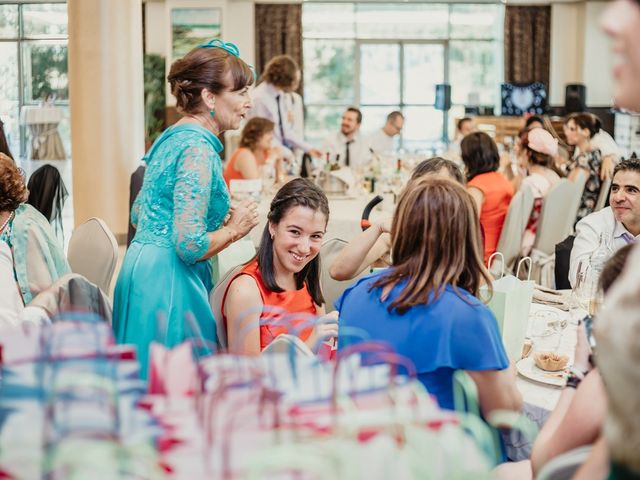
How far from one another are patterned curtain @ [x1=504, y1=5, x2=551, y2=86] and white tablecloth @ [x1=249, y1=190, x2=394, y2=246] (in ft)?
33.2

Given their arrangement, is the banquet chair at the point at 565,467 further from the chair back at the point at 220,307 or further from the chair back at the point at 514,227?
the chair back at the point at 514,227

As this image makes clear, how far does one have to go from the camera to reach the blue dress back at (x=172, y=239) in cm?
278

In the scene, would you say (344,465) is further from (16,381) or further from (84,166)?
(84,166)

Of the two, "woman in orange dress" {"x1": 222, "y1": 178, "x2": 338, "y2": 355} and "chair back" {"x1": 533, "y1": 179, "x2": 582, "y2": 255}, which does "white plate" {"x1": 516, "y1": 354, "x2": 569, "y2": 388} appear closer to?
"woman in orange dress" {"x1": 222, "y1": 178, "x2": 338, "y2": 355}

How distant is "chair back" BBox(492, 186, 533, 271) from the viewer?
5512mm

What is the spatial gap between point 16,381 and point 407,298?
1071mm

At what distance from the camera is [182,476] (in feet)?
3.61

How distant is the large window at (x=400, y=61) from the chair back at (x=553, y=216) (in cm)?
1017

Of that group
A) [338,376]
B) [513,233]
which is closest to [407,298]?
[338,376]

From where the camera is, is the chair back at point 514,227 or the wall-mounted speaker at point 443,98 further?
the wall-mounted speaker at point 443,98

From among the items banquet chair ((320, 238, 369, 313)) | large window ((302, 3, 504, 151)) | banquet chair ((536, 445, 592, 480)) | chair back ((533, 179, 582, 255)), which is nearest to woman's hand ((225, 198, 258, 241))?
banquet chair ((320, 238, 369, 313))

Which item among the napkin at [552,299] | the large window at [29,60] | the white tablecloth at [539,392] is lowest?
the white tablecloth at [539,392]

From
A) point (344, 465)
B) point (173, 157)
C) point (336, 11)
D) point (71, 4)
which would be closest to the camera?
point (344, 465)

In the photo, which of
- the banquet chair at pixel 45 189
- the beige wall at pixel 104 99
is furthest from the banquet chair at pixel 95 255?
the beige wall at pixel 104 99
